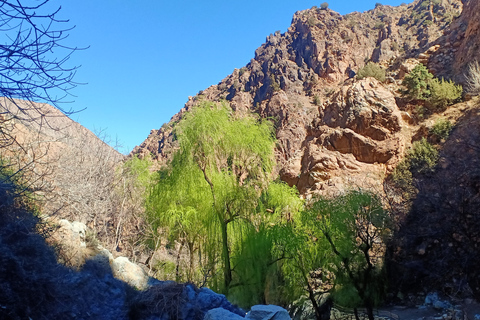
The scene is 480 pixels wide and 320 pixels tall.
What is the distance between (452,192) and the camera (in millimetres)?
9062

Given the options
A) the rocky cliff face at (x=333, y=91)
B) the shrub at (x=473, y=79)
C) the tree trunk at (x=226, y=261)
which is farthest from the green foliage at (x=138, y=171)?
the shrub at (x=473, y=79)

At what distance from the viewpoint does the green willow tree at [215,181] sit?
37.3ft

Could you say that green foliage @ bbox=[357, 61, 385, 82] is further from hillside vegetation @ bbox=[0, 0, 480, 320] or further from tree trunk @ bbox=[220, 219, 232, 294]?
tree trunk @ bbox=[220, 219, 232, 294]

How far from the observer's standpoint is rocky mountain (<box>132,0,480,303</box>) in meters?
9.30

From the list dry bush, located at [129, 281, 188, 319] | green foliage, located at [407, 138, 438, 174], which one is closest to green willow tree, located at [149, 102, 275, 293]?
dry bush, located at [129, 281, 188, 319]

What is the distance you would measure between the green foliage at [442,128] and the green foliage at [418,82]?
279 cm

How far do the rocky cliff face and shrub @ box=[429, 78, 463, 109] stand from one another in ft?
8.28

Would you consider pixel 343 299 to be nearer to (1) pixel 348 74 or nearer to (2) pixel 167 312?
(2) pixel 167 312

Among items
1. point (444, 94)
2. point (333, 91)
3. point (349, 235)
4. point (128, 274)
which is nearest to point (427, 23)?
point (333, 91)

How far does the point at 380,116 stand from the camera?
1989 cm

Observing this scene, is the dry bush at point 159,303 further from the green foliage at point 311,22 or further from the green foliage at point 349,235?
the green foliage at point 311,22

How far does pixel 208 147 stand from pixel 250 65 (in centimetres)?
4653

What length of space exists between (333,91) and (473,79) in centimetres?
2197

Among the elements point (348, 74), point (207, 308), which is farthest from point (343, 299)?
point (348, 74)
